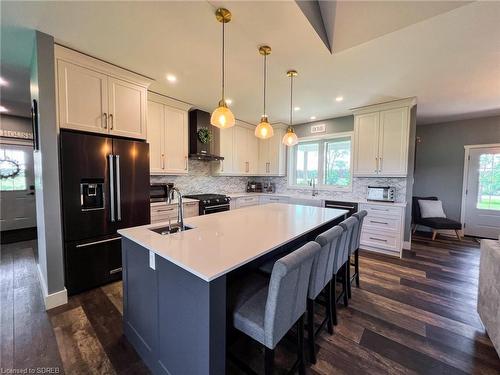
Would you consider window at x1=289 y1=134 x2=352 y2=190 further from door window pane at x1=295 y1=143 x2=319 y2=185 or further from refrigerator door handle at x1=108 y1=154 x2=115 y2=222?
refrigerator door handle at x1=108 y1=154 x2=115 y2=222

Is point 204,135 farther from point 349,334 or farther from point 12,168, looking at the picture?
point 12,168

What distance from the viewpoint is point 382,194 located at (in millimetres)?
3783

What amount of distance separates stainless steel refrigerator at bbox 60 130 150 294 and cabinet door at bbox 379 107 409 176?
12.5 feet

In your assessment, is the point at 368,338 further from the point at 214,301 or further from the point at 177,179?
the point at 177,179

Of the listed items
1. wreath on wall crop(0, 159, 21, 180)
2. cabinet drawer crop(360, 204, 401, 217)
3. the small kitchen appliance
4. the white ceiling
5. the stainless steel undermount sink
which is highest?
the white ceiling

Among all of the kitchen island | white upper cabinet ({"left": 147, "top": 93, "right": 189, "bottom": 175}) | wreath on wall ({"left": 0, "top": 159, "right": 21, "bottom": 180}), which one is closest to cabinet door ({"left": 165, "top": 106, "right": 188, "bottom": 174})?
white upper cabinet ({"left": 147, "top": 93, "right": 189, "bottom": 175})

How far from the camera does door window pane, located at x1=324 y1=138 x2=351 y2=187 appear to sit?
14.7 ft

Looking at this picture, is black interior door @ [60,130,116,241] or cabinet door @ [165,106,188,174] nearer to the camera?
black interior door @ [60,130,116,241]

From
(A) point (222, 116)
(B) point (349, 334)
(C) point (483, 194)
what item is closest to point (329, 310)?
(B) point (349, 334)

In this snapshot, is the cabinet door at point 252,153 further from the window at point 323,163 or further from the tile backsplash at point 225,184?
the window at point 323,163

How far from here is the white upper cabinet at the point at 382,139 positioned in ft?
11.5

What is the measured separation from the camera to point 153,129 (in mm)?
3352

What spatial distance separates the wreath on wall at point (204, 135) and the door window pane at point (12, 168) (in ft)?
12.6

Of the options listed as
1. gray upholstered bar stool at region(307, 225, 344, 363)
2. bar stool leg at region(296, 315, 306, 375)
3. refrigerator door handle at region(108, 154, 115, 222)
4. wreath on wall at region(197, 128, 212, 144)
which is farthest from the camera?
wreath on wall at region(197, 128, 212, 144)
